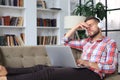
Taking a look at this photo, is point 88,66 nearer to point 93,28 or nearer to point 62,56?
point 62,56

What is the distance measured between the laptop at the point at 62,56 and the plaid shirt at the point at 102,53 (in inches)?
12.0

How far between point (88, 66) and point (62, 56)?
1.04 feet

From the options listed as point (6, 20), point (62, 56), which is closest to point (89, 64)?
point (62, 56)

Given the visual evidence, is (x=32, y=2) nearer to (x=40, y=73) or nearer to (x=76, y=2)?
(x=76, y=2)

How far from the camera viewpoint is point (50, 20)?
5477 mm

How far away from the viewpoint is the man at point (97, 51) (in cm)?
272

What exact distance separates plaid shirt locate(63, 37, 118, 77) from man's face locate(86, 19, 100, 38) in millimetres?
98

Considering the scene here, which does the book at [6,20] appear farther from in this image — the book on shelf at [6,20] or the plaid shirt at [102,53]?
the plaid shirt at [102,53]

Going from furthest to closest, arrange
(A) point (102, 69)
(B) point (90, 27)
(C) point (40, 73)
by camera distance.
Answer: (B) point (90, 27) < (A) point (102, 69) < (C) point (40, 73)

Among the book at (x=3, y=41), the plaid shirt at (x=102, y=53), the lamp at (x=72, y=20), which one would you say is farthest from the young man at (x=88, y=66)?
the book at (x=3, y=41)

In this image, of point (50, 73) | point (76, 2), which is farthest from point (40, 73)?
point (76, 2)

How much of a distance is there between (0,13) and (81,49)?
2256 millimetres

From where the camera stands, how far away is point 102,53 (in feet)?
9.33

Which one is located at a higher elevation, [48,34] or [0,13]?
[0,13]
